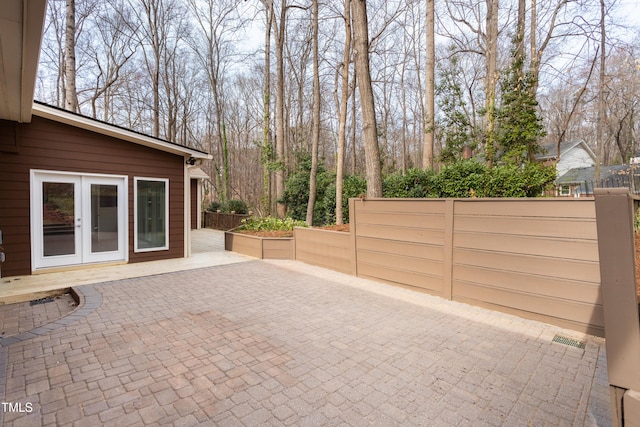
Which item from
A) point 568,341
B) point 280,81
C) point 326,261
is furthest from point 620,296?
point 280,81

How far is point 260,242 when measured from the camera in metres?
7.60

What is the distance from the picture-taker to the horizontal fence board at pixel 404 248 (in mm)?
4594

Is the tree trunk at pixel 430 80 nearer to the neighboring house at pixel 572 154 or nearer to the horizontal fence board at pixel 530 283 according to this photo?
the horizontal fence board at pixel 530 283

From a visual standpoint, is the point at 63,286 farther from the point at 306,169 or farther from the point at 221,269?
the point at 306,169

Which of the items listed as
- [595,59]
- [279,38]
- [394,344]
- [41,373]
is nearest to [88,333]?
[41,373]

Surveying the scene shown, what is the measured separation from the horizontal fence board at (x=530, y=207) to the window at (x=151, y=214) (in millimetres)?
6201

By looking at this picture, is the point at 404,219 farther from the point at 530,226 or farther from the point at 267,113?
the point at 267,113

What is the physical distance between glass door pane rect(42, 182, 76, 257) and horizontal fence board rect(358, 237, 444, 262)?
5482mm

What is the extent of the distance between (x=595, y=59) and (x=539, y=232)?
12.3 meters

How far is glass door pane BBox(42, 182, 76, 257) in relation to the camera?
5.76 metres

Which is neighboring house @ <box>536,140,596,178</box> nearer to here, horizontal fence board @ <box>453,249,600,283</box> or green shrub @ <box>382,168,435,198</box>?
green shrub @ <box>382,168,435,198</box>

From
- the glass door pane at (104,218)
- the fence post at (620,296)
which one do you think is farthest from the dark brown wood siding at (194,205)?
the fence post at (620,296)

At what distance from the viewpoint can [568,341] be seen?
321 cm

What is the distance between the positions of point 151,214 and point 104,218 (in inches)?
35.4
